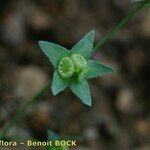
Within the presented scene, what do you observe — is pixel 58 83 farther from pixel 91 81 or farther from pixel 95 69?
pixel 91 81

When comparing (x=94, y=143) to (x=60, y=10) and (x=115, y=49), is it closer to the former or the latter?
(x=115, y=49)

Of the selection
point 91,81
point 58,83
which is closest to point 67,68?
point 58,83

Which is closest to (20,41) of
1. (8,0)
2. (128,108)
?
(8,0)

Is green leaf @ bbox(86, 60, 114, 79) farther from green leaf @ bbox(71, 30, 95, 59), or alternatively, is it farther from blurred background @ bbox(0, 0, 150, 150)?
blurred background @ bbox(0, 0, 150, 150)

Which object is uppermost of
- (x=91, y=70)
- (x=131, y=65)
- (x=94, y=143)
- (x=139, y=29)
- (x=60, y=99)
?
(x=139, y=29)

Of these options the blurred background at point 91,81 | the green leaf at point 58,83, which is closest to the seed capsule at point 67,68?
the green leaf at point 58,83

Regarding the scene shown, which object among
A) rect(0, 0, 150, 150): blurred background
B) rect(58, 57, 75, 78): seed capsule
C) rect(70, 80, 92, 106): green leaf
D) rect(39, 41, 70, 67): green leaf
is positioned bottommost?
rect(70, 80, 92, 106): green leaf

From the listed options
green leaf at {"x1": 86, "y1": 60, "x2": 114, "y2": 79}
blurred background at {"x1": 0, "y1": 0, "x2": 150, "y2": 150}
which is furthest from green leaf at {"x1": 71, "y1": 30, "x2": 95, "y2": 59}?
blurred background at {"x1": 0, "y1": 0, "x2": 150, "y2": 150}
